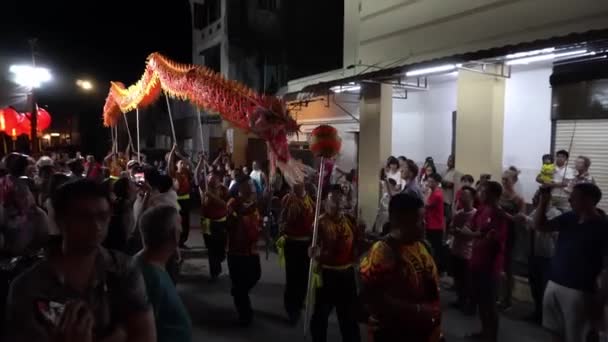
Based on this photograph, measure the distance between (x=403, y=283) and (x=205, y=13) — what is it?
26.8 meters

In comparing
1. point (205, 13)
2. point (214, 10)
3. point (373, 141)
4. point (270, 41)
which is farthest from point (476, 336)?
point (205, 13)

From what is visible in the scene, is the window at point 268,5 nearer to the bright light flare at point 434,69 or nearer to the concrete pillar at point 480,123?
the concrete pillar at point 480,123

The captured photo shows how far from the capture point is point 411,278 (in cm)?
285

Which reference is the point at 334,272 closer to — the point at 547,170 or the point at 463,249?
the point at 463,249

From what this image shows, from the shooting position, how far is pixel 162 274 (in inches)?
95.3

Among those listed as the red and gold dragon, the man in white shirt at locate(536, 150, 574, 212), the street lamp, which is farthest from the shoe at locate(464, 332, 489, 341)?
the street lamp

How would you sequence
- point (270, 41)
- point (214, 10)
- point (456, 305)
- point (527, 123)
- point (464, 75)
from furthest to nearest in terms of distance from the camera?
point (214, 10)
point (270, 41)
point (527, 123)
point (464, 75)
point (456, 305)

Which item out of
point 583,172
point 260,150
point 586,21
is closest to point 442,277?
point 583,172

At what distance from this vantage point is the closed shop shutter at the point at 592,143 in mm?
7836

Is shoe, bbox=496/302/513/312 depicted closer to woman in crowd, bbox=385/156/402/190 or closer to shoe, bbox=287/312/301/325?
shoe, bbox=287/312/301/325

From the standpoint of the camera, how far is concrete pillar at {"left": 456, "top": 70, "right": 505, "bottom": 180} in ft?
28.3

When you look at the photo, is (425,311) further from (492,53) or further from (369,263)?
(492,53)

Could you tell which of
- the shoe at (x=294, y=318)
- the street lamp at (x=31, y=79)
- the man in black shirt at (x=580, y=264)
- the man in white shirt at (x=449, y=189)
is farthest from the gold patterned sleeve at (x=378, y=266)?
the street lamp at (x=31, y=79)

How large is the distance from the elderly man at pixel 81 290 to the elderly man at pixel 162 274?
1.58ft
